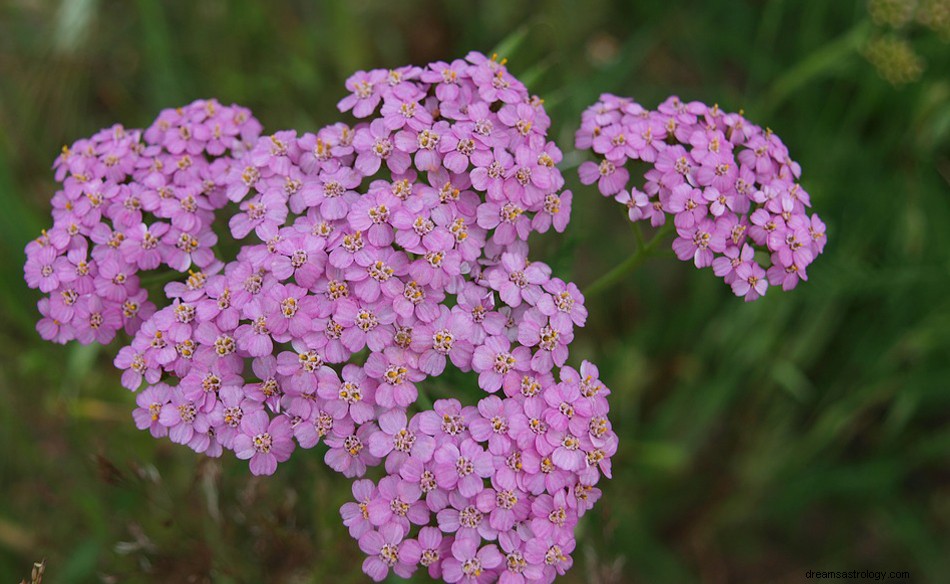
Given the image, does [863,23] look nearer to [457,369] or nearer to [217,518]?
[457,369]

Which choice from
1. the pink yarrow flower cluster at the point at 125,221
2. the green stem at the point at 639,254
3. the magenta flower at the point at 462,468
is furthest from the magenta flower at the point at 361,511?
the green stem at the point at 639,254

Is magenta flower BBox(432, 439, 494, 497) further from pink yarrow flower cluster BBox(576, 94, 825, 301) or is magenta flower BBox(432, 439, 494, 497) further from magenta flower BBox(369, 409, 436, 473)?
pink yarrow flower cluster BBox(576, 94, 825, 301)

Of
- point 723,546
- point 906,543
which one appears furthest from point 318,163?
point 906,543

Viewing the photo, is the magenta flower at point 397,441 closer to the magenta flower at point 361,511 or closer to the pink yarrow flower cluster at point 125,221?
the magenta flower at point 361,511

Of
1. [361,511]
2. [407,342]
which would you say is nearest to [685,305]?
[407,342]

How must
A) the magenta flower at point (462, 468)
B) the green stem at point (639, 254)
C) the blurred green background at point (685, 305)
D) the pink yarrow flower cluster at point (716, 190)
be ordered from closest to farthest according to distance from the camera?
the magenta flower at point (462, 468)
the pink yarrow flower cluster at point (716, 190)
the green stem at point (639, 254)
the blurred green background at point (685, 305)

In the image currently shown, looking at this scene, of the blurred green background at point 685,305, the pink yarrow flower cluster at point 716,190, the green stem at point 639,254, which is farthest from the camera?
the blurred green background at point 685,305
